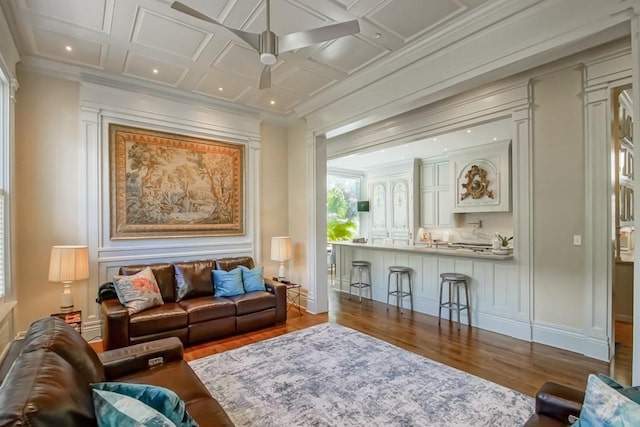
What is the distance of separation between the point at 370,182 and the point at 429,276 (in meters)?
5.70

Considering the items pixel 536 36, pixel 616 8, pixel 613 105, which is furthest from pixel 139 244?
pixel 613 105

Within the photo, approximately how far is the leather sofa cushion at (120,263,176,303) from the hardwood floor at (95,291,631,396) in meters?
0.82

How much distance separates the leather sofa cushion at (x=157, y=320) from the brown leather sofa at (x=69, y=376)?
1.33 m

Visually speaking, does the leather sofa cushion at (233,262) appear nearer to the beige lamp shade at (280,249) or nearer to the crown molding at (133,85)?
the beige lamp shade at (280,249)

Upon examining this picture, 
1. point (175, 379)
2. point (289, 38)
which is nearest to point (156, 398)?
point (175, 379)

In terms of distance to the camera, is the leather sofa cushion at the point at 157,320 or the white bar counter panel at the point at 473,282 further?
the white bar counter panel at the point at 473,282

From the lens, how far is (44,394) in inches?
42.6

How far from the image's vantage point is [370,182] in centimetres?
1039

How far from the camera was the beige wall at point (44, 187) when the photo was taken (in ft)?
11.9

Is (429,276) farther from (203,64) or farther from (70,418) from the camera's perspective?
(70,418)

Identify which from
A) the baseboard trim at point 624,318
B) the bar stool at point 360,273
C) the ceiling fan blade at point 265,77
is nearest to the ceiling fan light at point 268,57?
the ceiling fan blade at point 265,77

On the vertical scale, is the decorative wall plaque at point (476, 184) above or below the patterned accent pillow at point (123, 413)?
above

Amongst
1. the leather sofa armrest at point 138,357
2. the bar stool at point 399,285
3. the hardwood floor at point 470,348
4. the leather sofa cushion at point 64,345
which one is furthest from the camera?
the bar stool at point 399,285

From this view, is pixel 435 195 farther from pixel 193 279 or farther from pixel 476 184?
pixel 193 279
